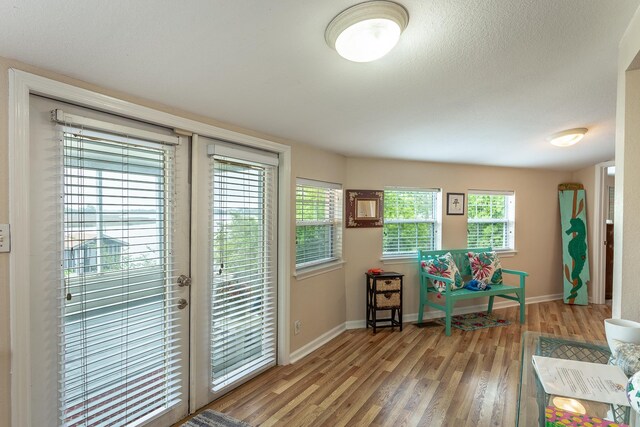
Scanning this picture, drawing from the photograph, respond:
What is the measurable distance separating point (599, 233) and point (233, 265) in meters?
5.27

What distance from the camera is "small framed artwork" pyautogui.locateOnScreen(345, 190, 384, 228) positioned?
3.77m

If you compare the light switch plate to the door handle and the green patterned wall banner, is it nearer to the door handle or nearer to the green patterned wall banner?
the door handle

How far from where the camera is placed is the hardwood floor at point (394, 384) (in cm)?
219

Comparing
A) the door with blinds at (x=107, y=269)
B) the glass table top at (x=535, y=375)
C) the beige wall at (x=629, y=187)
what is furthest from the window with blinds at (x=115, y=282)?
the beige wall at (x=629, y=187)

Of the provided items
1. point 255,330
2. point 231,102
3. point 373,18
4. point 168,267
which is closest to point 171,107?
point 231,102

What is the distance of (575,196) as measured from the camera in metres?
4.93

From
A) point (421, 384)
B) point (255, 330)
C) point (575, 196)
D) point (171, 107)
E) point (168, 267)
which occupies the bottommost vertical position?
point (421, 384)

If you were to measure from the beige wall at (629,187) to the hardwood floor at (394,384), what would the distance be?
3.46 feet

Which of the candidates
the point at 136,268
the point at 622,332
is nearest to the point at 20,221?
the point at 136,268

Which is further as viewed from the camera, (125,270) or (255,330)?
(255,330)

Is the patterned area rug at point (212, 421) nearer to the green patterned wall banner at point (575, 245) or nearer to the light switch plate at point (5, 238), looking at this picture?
the light switch plate at point (5, 238)

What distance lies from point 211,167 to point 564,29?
209 cm

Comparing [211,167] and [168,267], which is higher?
[211,167]

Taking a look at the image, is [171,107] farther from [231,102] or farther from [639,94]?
[639,94]
